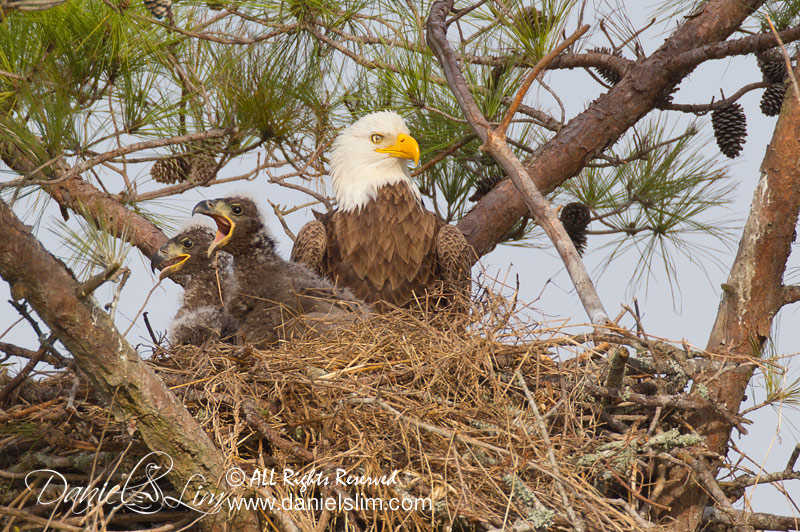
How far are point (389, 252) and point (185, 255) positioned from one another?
3.12 feet

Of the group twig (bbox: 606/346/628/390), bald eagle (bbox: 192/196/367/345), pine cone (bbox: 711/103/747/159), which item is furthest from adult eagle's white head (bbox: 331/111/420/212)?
twig (bbox: 606/346/628/390)

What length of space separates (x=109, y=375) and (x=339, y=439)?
2.70 ft

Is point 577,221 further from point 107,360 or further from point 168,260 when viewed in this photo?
point 107,360

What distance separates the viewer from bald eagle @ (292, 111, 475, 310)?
4.30 meters

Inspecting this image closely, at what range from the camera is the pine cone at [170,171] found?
4789 millimetres

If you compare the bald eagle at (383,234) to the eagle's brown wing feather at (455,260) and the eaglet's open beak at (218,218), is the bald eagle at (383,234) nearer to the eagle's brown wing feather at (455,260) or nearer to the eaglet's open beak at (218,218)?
the eagle's brown wing feather at (455,260)

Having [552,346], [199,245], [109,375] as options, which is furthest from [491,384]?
[199,245]

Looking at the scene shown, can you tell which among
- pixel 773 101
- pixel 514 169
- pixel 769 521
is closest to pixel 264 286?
pixel 514 169

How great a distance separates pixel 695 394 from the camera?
333 cm

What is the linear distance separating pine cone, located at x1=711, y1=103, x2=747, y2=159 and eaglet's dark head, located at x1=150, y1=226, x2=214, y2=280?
8.53 ft

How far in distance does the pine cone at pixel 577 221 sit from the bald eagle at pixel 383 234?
76 cm

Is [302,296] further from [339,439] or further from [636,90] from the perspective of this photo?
[636,90]

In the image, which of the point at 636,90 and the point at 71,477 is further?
the point at 636,90

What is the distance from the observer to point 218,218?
4.08m
